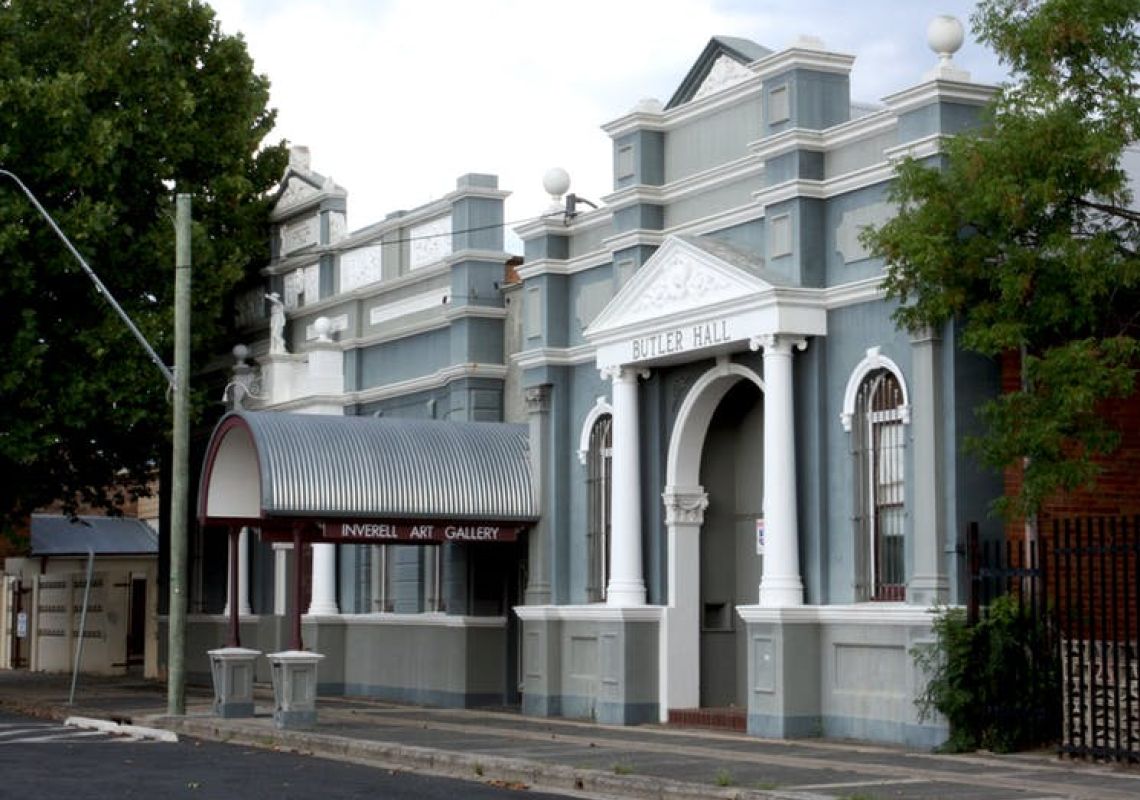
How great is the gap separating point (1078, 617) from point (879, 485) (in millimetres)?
3223

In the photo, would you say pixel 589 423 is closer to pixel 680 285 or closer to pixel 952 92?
pixel 680 285

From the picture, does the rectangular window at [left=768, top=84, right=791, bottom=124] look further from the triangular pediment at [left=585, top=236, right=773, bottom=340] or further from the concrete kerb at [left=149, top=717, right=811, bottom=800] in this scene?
the concrete kerb at [left=149, top=717, right=811, bottom=800]

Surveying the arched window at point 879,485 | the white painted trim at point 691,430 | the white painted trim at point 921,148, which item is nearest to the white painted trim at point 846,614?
the arched window at point 879,485

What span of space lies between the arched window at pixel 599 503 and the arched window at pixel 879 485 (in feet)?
16.5

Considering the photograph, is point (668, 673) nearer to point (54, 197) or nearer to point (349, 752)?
point (349, 752)

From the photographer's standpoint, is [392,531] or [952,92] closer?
[952,92]

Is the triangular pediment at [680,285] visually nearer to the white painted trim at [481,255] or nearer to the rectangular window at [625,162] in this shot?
the rectangular window at [625,162]

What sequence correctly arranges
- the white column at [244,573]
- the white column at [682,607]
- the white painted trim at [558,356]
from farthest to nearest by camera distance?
the white column at [244,573] → the white painted trim at [558,356] → the white column at [682,607]

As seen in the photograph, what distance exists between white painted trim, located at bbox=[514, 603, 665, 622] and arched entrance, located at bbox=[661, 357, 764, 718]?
264mm

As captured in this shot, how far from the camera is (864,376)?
20.6 meters

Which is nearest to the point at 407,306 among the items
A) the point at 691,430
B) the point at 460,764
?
the point at 691,430

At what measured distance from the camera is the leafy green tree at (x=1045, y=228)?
16.7 meters

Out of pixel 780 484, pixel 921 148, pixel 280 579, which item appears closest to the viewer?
pixel 921 148

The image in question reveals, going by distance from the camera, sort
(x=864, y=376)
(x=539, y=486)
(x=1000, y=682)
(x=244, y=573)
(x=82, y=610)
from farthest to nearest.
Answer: (x=82, y=610)
(x=244, y=573)
(x=539, y=486)
(x=864, y=376)
(x=1000, y=682)
